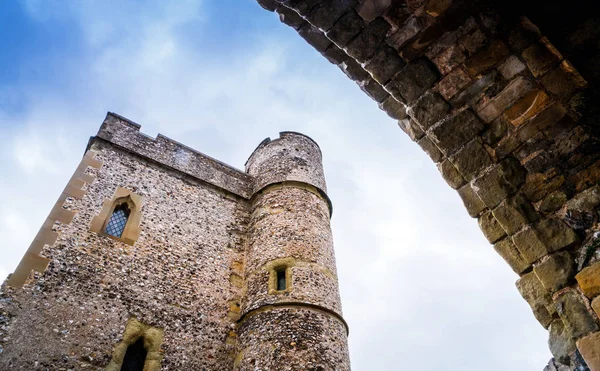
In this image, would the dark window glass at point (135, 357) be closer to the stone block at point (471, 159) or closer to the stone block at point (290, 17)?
the stone block at point (290, 17)

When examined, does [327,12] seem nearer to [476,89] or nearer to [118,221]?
[476,89]

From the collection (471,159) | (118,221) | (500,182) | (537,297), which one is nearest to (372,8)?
(471,159)

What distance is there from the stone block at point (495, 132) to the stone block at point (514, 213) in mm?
416

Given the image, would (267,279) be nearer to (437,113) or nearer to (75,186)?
(75,186)

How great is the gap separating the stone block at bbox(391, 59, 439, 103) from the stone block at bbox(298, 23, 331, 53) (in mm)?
732

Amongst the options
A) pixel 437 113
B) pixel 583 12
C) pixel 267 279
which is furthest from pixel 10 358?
pixel 583 12

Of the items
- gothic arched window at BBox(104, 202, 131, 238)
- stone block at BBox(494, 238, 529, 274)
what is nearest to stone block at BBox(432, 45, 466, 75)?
stone block at BBox(494, 238, 529, 274)

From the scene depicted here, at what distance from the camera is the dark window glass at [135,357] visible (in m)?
6.50

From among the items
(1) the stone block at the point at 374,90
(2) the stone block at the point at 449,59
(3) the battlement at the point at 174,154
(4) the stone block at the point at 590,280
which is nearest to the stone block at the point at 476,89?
(2) the stone block at the point at 449,59

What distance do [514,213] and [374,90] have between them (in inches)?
57.6

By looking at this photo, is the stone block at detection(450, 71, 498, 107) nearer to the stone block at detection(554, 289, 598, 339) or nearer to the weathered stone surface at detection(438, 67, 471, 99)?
the weathered stone surface at detection(438, 67, 471, 99)

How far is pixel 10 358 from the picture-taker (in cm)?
538

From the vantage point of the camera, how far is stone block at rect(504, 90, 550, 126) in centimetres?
257

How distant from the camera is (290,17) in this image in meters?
3.18
